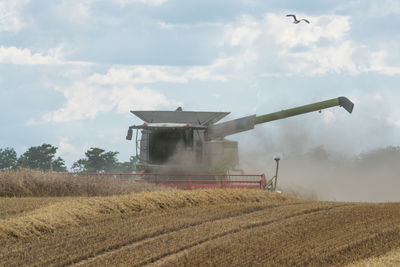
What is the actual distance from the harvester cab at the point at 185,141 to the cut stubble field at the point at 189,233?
6.11 meters

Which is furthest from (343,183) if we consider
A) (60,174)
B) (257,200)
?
(60,174)

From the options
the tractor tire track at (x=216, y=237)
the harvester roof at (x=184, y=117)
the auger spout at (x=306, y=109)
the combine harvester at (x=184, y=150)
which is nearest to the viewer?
the tractor tire track at (x=216, y=237)

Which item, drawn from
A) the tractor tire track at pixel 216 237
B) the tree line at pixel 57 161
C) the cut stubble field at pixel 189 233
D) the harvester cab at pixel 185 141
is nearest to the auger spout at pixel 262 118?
the harvester cab at pixel 185 141

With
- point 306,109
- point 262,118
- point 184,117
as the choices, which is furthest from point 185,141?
point 306,109

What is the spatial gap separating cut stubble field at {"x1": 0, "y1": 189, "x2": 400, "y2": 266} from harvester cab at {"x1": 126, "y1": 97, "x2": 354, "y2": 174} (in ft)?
20.1

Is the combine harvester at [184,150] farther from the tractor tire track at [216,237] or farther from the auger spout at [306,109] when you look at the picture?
the tractor tire track at [216,237]

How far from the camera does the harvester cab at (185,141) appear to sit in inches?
810

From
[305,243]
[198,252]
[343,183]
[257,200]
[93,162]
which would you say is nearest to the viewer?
[198,252]

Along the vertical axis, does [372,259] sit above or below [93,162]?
below

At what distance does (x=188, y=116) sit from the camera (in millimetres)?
21734

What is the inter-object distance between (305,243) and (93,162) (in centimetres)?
4939

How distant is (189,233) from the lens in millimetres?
10164

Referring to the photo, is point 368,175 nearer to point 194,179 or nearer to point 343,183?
point 343,183

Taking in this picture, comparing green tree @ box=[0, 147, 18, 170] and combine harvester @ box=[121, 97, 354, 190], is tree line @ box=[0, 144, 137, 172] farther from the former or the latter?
combine harvester @ box=[121, 97, 354, 190]
